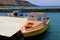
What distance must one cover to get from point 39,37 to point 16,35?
9.49m

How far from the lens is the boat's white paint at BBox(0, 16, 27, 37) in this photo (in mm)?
7450

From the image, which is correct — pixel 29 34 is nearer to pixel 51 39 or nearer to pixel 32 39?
pixel 32 39

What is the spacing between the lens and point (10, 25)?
8219 mm

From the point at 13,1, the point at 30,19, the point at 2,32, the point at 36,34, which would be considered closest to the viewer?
the point at 2,32

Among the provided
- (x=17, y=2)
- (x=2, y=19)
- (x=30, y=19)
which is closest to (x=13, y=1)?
(x=17, y=2)

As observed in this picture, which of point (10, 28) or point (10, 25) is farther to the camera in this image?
point (10, 25)

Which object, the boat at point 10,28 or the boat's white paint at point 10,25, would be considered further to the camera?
the boat's white paint at point 10,25

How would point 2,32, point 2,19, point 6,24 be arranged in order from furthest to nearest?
point 2,19 < point 6,24 < point 2,32

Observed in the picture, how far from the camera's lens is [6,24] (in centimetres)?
822

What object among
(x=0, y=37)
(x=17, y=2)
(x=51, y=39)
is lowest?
(x=17, y=2)

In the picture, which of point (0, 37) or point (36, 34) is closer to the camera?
point (0, 37)

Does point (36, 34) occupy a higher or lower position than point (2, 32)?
lower

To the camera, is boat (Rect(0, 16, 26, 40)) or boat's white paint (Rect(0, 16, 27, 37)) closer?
boat (Rect(0, 16, 26, 40))

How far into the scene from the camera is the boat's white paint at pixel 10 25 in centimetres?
745
